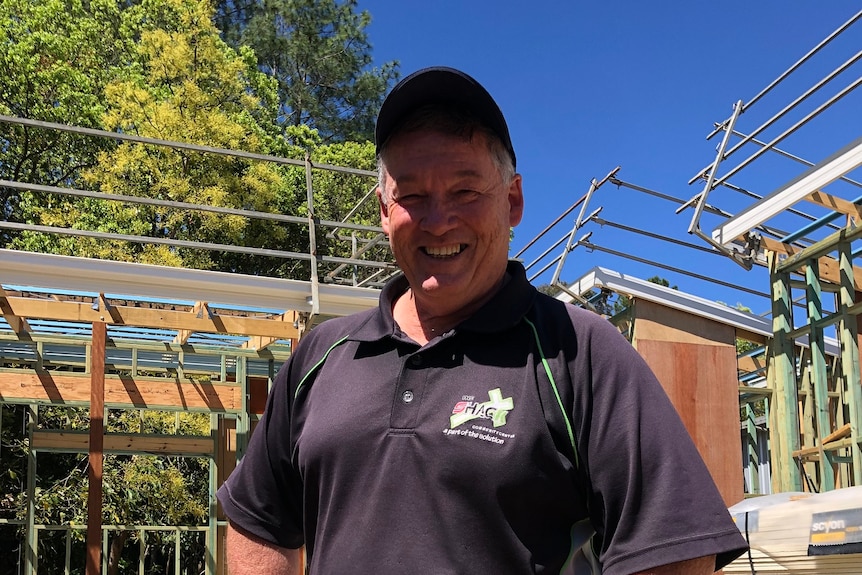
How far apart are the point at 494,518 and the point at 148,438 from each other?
11.4 meters

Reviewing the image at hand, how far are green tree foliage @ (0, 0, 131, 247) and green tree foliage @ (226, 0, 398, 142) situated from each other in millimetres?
7027

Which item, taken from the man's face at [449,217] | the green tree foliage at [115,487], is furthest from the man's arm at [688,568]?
the green tree foliage at [115,487]

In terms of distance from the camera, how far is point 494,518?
56.9 inches

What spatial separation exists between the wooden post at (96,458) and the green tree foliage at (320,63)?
2125cm

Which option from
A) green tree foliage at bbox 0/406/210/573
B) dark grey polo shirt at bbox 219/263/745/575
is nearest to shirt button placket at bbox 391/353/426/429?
dark grey polo shirt at bbox 219/263/745/575

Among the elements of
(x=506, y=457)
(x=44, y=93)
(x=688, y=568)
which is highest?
(x=44, y=93)

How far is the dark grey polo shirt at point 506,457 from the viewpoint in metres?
1.38

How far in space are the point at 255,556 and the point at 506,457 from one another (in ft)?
2.16

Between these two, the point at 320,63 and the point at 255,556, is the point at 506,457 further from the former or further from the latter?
the point at 320,63

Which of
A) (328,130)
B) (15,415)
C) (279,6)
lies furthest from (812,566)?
(279,6)

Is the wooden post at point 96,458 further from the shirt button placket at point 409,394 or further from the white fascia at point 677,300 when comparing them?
the shirt button placket at point 409,394

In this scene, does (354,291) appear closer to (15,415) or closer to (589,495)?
(589,495)

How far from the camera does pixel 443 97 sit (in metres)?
1.72

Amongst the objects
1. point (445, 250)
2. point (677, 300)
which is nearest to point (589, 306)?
point (677, 300)
